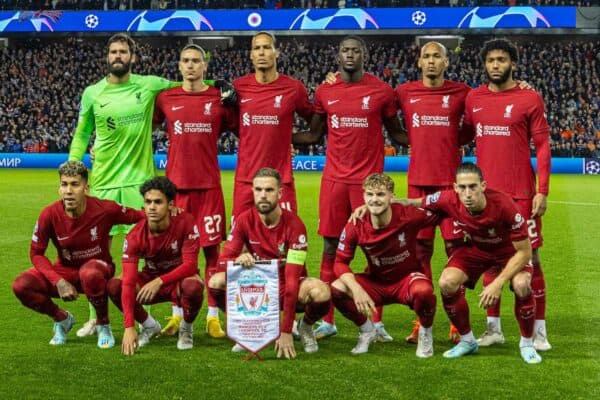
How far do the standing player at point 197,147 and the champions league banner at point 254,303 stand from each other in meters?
1.11

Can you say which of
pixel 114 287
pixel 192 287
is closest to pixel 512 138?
pixel 192 287

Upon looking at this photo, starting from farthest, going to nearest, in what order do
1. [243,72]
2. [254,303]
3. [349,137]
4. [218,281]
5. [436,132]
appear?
[243,72] → [349,137] → [436,132] → [218,281] → [254,303]

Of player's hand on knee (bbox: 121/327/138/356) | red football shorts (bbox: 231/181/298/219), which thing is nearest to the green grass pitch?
player's hand on knee (bbox: 121/327/138/356)

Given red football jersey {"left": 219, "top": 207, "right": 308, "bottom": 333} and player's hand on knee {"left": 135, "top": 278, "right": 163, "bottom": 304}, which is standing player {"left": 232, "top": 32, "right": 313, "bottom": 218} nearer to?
red football jersey {"left": 219, "top": 207, "right": 308, "bottom": 333}

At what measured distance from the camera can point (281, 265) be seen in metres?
6.39

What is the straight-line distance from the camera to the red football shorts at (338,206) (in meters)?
7.09

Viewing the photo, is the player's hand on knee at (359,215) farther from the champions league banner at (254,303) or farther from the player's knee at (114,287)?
the player's knee at (114,287)

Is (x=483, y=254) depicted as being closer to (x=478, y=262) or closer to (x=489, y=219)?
(x=478, y=262)

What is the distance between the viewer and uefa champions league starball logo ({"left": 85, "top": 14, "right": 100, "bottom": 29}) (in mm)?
35812

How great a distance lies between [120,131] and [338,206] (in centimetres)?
179

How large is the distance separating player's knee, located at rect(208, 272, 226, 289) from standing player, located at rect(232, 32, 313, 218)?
77 cm

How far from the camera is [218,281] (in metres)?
6.45

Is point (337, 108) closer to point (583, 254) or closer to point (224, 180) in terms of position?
point (583, 254)

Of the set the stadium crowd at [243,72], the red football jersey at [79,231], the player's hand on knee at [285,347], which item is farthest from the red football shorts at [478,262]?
the stadium crowd at [243,72]
